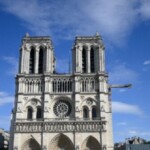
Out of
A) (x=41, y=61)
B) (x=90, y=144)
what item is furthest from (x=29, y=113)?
(x=90, y=144)

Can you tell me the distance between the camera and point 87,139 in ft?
173

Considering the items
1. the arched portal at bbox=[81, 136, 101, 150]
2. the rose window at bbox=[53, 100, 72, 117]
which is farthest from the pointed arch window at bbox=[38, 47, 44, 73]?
the arched portal at bbox=[81, 136, 101, 150]

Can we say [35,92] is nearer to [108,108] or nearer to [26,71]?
[26,71]

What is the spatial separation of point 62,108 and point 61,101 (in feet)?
4.22

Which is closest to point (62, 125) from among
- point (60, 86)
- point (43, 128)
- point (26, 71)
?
point (43, 128)

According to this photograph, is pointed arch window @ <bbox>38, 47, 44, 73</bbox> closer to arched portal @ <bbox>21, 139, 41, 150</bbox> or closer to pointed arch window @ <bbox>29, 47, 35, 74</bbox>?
pointed arch window @ <bbox>29, 47, 35, 74</bbox>

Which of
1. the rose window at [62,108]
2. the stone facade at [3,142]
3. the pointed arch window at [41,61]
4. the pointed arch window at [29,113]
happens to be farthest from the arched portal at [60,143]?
the stone facade at [3,142]

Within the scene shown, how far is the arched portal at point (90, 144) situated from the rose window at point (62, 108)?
5.85 metres

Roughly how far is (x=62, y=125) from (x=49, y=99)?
5342mm

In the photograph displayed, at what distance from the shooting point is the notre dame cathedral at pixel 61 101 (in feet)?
173

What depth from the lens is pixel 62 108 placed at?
5581 centimetres

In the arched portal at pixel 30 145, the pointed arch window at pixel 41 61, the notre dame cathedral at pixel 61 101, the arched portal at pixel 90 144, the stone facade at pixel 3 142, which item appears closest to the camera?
the arched portal at pixel 90 144

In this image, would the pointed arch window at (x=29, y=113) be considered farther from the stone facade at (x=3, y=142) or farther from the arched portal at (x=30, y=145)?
the stone facade at (x=3, y=142)

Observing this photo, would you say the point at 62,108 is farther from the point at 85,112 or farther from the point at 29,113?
the point at 29,113
